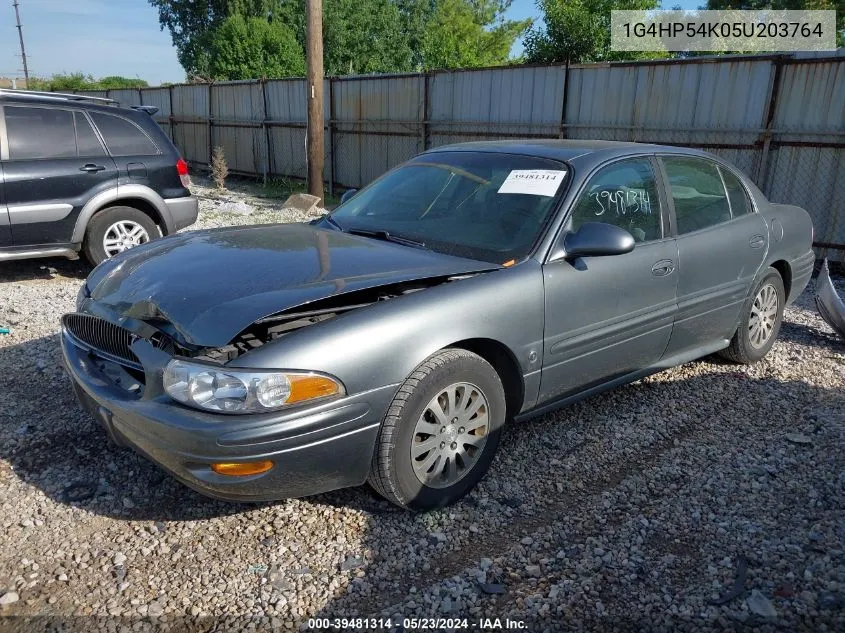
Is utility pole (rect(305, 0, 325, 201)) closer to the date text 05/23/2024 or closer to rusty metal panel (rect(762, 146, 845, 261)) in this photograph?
rusty metal panel (rect(762, 146, 845, 261))

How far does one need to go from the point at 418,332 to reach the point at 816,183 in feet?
24.6

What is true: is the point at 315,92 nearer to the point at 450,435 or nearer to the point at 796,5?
the point at 450,435

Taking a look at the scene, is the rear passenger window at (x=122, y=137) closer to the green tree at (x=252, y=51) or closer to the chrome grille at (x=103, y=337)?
the chrome grille at (x=103, y=337)

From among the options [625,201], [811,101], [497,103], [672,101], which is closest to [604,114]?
[672,101]

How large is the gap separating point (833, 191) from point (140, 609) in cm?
870

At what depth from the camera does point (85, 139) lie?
691 centimetres

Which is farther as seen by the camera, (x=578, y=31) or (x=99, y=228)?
(x=578, y=31)

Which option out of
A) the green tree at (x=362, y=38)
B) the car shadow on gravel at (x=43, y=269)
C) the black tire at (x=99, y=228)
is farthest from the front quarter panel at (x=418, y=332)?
the green tree at (x=362, y=38)

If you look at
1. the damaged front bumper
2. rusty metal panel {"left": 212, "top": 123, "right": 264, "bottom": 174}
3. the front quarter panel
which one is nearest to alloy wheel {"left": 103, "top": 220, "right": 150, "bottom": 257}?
the damaged front bumper

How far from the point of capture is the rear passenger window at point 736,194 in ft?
15.4

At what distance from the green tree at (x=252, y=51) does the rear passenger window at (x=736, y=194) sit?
84.1ft

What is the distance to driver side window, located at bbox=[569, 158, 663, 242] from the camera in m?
3.71

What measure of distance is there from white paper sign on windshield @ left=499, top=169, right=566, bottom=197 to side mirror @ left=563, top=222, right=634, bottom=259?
310 millimetres

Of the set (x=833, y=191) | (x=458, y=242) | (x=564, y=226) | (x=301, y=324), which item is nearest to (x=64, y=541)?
(x=301, y=324)
